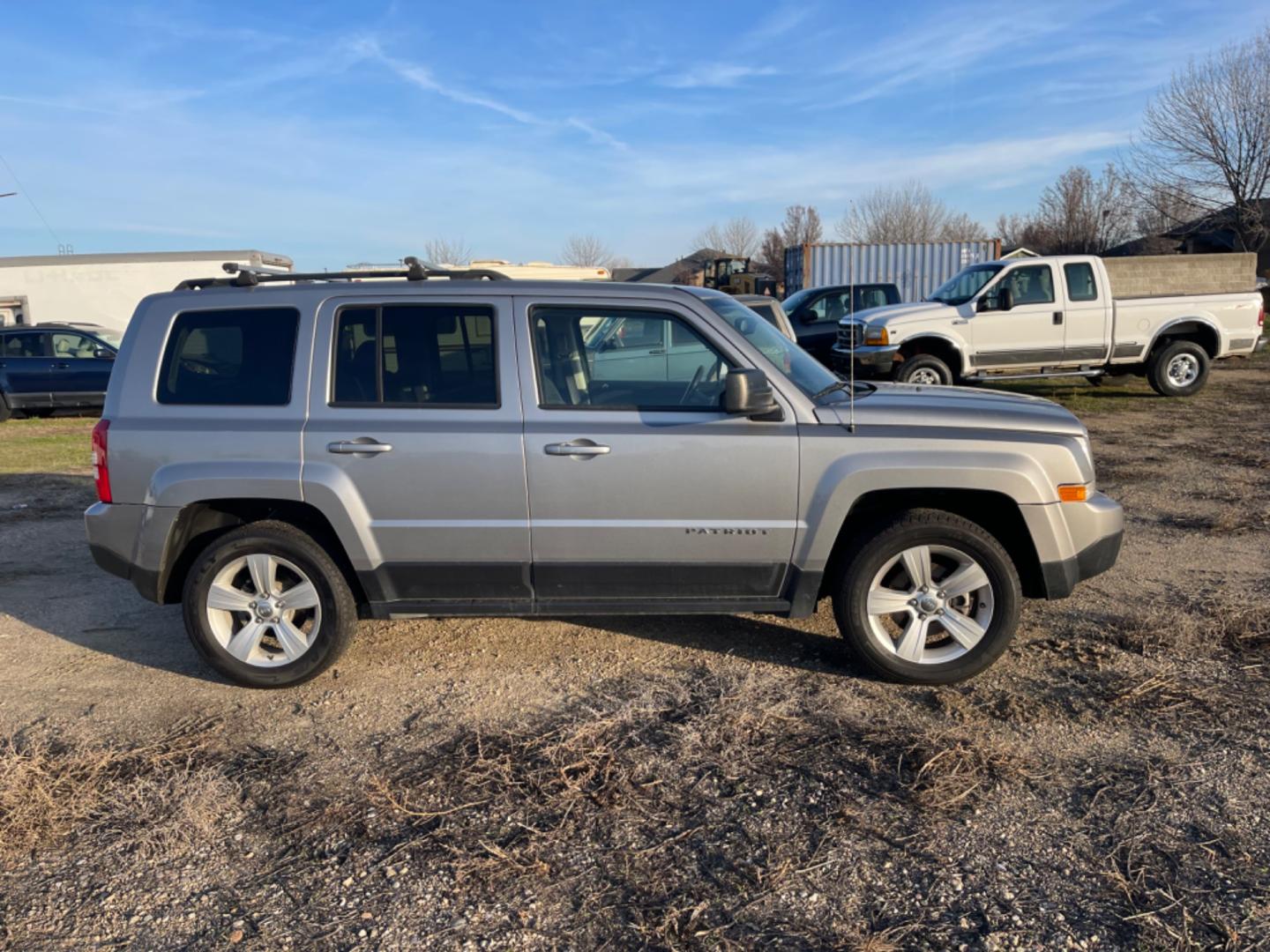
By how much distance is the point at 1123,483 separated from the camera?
27.7ft

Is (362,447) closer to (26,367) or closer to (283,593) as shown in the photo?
(283,593)

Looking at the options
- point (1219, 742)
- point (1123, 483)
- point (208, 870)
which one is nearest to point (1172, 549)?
point (1123, 483)

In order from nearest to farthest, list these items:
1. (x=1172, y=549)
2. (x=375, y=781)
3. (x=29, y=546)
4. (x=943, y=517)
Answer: (x=375, y=781) → (x=943, y=517) → (x=1172, y=549) → (x=29, y=546)

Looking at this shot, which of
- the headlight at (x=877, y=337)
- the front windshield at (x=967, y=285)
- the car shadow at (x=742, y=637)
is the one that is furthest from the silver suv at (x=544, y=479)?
the front windshield at (x=967, y=285)

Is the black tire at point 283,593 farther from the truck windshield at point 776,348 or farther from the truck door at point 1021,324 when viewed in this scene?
the truck door at point 1021,324

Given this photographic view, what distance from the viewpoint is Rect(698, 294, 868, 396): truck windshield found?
14.8ft

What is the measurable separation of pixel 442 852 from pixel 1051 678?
9.38ft

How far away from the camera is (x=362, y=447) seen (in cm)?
425

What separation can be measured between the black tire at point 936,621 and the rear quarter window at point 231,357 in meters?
2.76

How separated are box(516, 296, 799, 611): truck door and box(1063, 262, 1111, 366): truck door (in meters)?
10.7

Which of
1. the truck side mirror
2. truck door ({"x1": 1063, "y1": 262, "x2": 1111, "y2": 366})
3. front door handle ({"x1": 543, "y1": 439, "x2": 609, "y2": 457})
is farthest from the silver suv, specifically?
truck door ({"x1": 1063, "y1": 262, "x2": 1111, "y2": 366})

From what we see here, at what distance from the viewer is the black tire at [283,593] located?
438 centimetres

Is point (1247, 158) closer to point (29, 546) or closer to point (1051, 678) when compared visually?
point (1051, 678)

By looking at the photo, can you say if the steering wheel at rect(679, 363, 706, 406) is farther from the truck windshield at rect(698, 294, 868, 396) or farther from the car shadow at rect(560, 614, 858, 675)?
the car shadow at rect(560, 614, 858, 675)
